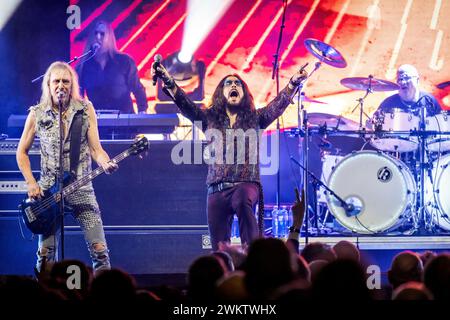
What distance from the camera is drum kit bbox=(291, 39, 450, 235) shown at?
8594 mm

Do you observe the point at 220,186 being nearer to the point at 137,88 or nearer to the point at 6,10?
the point at 137,88

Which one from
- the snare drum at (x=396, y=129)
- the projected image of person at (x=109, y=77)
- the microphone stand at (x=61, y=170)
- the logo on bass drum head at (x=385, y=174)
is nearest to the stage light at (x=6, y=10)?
the projected image of person at (x=109, y=77)

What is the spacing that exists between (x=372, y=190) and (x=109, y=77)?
4088mm

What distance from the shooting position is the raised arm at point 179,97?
21.4 ft

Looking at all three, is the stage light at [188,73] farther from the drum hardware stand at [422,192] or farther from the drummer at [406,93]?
the drum hardware stand at [422,192]

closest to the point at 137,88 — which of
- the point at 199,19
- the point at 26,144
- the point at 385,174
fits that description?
the point at 199,19

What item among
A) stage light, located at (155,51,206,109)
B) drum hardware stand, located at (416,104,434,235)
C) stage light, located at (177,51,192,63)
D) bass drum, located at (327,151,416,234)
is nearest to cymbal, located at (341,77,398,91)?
drum hardware stand, located at (416,104,434,235)

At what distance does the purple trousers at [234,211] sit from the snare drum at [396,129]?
2775 mm

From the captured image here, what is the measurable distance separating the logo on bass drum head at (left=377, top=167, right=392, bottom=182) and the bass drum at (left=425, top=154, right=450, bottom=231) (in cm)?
58

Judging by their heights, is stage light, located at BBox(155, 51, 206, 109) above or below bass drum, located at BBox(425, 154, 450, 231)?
above

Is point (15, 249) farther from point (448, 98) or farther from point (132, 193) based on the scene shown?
point (448, 98)

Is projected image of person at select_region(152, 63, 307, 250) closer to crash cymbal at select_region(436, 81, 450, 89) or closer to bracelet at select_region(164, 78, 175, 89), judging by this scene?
bracelet at select_region(164, 78, 175, 89)

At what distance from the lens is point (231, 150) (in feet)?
21.7
